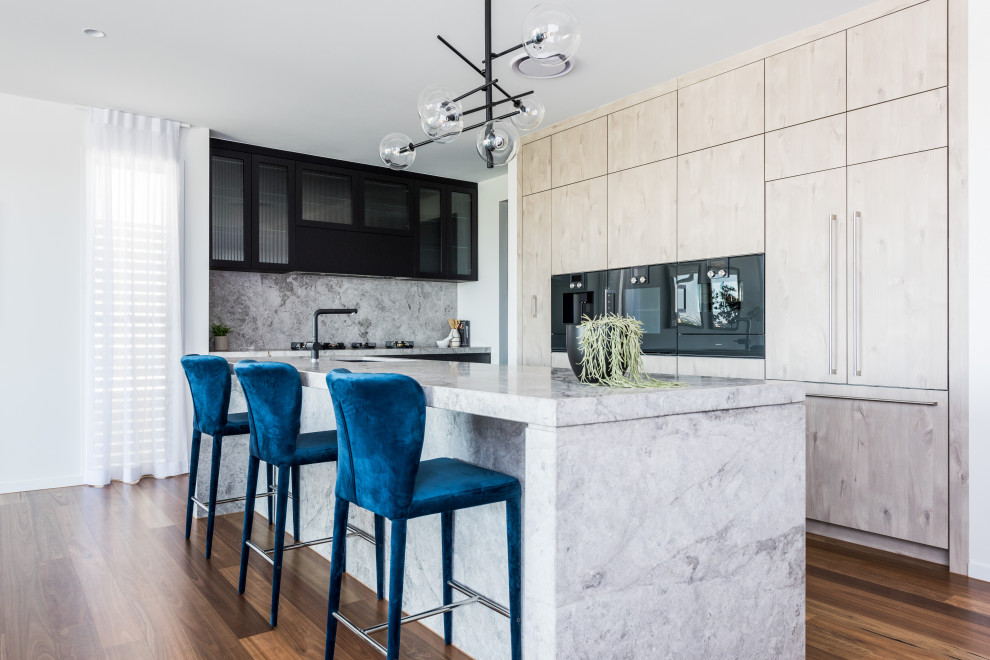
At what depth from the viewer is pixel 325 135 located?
→ 5.17m

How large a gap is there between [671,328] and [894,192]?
1.43 m

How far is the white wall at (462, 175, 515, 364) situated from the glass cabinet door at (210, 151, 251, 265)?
2.36 metres

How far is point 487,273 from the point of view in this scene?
21.8 ft

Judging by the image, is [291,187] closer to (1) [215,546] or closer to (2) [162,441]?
(2) [162,441]

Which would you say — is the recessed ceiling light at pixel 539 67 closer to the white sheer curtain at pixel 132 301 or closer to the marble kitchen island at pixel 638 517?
the marble kitchen island at pixel 638 517

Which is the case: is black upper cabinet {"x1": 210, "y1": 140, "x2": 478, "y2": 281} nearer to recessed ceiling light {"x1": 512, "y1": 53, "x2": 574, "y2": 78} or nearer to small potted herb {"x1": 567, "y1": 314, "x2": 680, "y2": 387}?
recessed ceiling light {"x1": 512, "y1": 53, "x2": 574, "y2": 78}

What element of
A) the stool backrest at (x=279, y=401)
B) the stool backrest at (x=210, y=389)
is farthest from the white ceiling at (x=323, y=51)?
the stool backrest at (x=279, y=401)

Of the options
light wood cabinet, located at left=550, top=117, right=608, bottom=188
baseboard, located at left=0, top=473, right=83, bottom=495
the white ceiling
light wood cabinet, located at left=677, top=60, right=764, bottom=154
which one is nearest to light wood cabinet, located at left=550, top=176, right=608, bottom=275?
light wood cabinet, located at left=550, top=117, right=608, bottom=188

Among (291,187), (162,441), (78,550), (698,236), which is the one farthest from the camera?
(291,187)

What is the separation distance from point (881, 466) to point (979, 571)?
552mm

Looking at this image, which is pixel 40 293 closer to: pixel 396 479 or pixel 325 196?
pixel 325 196

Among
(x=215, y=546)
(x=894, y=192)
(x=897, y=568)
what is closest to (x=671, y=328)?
(x=894, y=192)

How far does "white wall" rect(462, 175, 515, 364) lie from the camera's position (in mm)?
6551

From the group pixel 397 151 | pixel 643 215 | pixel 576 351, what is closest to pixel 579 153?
pixel 643 215
